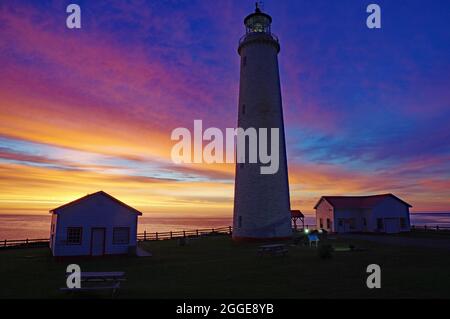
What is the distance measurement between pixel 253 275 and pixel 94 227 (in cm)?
1238

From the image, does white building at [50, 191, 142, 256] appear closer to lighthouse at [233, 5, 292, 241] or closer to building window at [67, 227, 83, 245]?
building window at [67, 227, 83, 245]

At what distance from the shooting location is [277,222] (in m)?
25.4

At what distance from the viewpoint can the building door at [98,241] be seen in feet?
67.5

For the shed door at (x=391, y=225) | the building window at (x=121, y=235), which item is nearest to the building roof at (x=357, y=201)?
the shed door at (x=391, y=225)

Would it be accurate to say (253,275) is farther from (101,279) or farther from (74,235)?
(74,235)

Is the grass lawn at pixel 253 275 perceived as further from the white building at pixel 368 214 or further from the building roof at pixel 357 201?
the building roof at pixel 357 201

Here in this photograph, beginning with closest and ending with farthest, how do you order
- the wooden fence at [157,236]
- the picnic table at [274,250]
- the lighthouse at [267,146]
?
the picnic table at [274,250], the lighthouse at [267,146], the wooden fence at [157,236]

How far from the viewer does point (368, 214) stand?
37.0 meters

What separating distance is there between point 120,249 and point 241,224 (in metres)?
9.82

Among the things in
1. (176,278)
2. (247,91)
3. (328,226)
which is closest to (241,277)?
(176,278)

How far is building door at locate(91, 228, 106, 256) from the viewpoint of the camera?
20578 mm

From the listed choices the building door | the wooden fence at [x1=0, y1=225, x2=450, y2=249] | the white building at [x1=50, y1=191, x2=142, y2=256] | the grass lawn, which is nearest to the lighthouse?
the grass lawn

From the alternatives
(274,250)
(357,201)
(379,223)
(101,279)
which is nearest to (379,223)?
(379,223)
